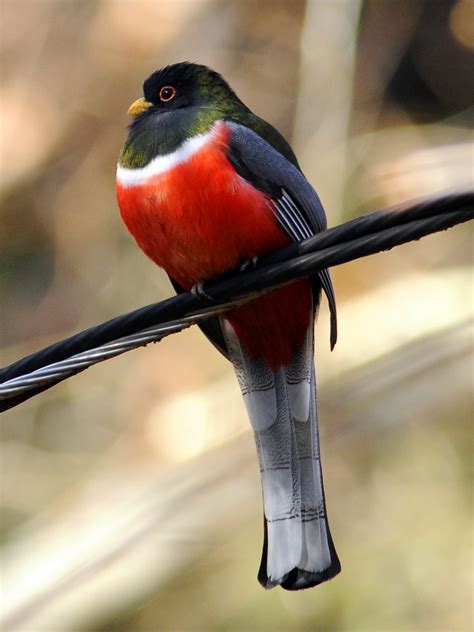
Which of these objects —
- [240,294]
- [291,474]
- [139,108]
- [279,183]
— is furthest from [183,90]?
[291,474]

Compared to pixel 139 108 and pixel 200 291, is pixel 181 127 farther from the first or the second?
pixel 200 291

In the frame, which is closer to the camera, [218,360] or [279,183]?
[279,183]

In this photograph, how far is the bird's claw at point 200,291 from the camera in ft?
11.8

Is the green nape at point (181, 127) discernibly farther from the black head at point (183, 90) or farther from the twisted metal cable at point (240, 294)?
the twisted metal cable at point (240, 294)

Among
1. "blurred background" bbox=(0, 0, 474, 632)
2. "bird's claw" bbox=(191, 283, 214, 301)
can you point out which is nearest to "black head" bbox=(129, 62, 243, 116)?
"bird's claw" bbox=(191, 283, 214, 301)

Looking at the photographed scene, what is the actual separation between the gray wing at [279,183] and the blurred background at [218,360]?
4132mm

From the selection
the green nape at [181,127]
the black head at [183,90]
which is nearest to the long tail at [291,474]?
the green nape at [181,127]

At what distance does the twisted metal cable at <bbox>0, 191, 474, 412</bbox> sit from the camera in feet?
9.82

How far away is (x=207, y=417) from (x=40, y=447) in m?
1.68

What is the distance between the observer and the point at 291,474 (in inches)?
165

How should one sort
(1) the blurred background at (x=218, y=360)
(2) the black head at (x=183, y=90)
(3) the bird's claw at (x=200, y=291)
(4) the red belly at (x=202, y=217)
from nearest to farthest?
(3) the bird's claw at (x=200, y=291) → (4) the red belly at (x=202, y=217) → (2) the black head at (x=183, y=90) → (1) the blurred background at (x=218, y=360)

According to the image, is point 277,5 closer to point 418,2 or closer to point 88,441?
point 418,2

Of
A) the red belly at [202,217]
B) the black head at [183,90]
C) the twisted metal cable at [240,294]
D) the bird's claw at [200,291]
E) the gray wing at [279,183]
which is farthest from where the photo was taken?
the black head at [183,90]

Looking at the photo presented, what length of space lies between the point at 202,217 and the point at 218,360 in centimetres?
589
